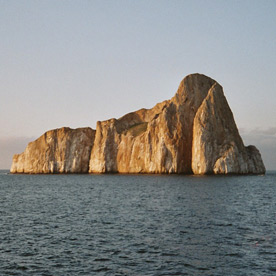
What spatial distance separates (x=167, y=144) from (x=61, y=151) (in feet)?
193

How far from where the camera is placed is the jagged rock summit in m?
113

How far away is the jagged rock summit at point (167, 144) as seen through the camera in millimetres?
112625

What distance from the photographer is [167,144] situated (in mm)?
122750

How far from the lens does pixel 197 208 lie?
40281 mm

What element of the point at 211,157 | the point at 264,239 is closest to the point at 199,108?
the point at 211,157

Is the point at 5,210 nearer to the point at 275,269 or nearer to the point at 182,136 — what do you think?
the point at 275,269

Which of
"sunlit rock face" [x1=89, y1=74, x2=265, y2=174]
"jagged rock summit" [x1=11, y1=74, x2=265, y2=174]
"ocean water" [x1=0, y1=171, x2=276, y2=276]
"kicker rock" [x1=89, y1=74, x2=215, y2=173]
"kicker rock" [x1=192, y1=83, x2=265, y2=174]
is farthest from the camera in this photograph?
"kicker rock" [x1=89, y1=74, x2=215, y2=173]

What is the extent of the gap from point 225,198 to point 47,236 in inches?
1176

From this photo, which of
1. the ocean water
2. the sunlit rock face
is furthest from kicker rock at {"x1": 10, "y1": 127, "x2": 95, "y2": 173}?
the ocean water

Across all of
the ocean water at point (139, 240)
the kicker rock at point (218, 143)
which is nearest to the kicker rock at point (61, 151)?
the kicker rock at point (218, 143)

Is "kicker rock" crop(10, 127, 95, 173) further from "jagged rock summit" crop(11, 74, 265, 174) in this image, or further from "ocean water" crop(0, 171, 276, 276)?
"ocean water" crop(0, 171, 276, 276)

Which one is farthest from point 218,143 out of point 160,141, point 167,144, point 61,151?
point 61,151

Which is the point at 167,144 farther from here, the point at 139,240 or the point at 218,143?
the point at 139,240

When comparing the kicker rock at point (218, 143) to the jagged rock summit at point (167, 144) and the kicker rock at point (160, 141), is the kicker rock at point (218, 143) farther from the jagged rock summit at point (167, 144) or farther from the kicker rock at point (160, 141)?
the kicker rock at point (160, 141)
